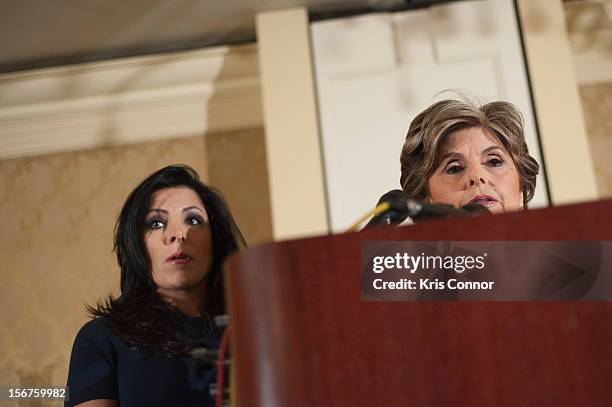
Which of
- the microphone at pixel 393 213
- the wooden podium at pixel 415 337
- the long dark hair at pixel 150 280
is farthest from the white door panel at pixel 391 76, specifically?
the wooden podium at pixel 415 337

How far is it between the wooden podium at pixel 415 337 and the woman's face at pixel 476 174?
1839 mm

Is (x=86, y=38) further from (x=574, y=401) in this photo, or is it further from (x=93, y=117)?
(x=574, y=401)

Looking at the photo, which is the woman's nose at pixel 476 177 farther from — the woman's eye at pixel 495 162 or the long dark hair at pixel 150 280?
the long dark hair at pixel 150 280

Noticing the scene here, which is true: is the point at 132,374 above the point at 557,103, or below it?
below

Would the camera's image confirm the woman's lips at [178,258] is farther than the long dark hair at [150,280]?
Yes

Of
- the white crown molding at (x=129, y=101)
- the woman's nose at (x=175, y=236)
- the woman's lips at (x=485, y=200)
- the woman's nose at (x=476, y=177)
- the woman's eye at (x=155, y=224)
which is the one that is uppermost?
the white crown molding at (x=129, y=101)

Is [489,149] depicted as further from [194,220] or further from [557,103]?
[194,220]

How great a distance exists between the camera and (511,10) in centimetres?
323

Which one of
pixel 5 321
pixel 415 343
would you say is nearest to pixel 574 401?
pixel 415 343

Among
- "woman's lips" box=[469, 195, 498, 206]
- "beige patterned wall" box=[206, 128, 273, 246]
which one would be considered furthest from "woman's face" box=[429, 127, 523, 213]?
"beige patterned wall" box=[206, 128, 273, 246]

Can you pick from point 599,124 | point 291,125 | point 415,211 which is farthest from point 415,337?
point 599,124

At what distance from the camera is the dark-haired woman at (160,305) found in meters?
1.79

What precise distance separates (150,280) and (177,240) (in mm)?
140

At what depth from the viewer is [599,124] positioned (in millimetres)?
3346
